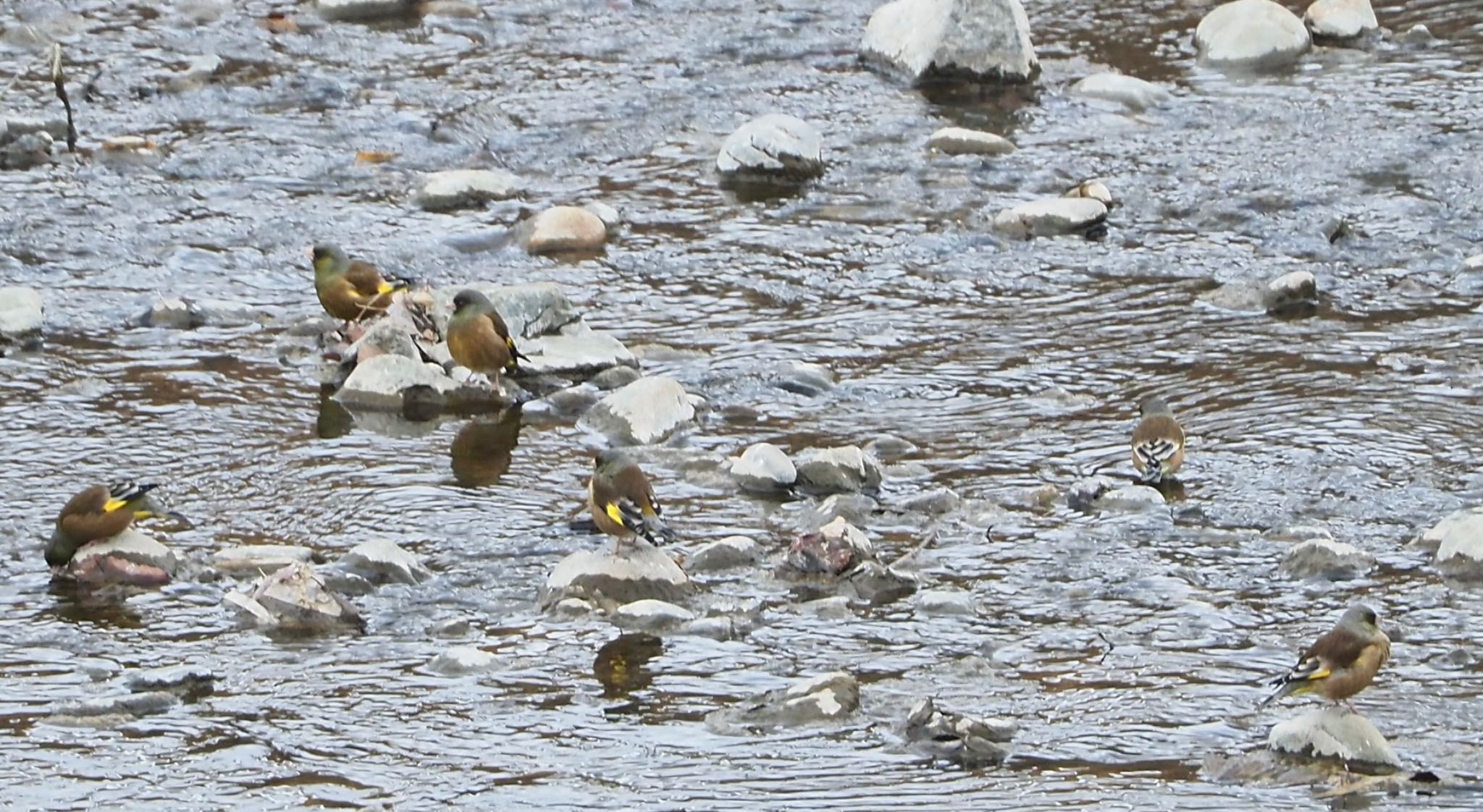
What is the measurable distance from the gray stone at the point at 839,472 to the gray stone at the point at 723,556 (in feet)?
1.84

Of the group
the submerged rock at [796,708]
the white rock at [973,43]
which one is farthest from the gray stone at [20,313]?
the white rock at [973,43]

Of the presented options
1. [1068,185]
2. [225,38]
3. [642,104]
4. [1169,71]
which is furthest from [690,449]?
[225,38]

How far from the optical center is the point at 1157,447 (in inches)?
291

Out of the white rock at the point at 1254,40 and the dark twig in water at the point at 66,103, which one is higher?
the white rock at the point at 1254,40

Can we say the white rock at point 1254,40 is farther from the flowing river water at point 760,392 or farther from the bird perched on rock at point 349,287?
the bird perched on rock at point 349,287

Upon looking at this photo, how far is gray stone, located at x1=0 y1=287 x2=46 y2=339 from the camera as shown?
901cm

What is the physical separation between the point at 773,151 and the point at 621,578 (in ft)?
15.9

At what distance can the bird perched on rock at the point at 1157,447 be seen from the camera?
24.1 feet

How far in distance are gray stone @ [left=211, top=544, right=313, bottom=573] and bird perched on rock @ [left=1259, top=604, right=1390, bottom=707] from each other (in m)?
2.90

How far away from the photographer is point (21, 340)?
901 centimetres

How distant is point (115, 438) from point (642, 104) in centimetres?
510

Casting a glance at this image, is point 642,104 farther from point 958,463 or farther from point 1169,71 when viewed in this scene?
point 958,463

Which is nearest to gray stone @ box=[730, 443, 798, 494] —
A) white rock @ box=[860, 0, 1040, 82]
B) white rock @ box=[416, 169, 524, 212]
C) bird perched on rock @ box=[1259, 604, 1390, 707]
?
bird perched on rock @ box=[1259, 604, 1390, 707]

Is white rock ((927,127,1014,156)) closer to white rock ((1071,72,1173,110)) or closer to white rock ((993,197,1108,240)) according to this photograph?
white rock ((1071,72,1173,110))
